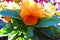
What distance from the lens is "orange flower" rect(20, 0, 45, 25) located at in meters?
0.47

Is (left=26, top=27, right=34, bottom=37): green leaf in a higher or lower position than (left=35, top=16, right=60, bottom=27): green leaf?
lower

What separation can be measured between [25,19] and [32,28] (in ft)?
0.12

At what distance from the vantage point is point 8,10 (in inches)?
19.3

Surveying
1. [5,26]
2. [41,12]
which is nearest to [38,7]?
[41,12]

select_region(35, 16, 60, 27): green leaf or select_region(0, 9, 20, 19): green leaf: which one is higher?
select_region(0, 9, 20, 19): green leaf

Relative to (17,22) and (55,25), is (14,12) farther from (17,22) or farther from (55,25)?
(55,25)

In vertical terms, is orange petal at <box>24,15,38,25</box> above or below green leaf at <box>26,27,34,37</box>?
above

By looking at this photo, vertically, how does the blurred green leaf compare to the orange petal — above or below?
below

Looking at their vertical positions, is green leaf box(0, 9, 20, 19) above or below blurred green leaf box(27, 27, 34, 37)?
above

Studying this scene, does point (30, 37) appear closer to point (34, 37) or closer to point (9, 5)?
point (34, 37)

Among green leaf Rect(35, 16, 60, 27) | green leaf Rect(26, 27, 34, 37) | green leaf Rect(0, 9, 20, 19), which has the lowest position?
green leaf Rect(26, 27, 34, 37)

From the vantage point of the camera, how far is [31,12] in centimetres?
47

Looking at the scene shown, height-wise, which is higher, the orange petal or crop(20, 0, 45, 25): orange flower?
crop(20, 0, 45, 25): orange flower

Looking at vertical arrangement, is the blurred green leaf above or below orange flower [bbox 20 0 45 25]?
below
